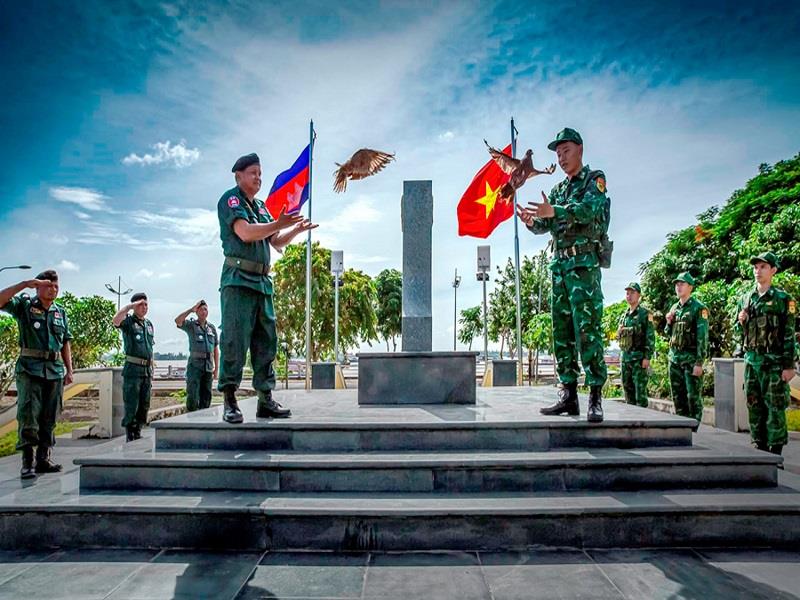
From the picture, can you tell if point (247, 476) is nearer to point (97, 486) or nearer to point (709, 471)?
point (97, 486)

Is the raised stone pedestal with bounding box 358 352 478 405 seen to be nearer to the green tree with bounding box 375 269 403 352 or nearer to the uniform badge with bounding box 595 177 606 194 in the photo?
the uniform badge with bounding box 595 177 606 194

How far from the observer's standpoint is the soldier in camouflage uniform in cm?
390

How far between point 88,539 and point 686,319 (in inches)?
255

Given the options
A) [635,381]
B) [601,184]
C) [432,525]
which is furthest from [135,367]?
[635,381]

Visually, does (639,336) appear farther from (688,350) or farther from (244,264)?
(244,264)

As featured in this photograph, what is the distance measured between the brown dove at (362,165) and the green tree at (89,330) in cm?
1550

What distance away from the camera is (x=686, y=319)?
591 cm

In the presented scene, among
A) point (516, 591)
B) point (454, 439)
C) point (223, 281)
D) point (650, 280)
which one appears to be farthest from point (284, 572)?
point (650, 280)

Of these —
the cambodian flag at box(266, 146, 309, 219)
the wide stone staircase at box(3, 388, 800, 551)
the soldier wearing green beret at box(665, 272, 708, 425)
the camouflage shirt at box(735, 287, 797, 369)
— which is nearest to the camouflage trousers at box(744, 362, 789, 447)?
the camouflage shirt at box(735, 287, 797, 369)

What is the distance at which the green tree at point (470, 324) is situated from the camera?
42.4 m

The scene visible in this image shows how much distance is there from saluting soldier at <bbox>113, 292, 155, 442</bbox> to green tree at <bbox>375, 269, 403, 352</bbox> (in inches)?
1306

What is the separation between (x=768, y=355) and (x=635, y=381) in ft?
6.62

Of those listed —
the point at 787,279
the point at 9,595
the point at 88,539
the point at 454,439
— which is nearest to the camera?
the point at 9,595

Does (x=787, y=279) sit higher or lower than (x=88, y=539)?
higher
